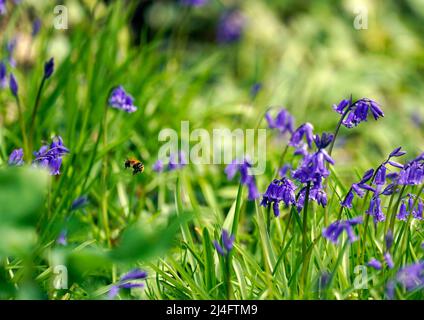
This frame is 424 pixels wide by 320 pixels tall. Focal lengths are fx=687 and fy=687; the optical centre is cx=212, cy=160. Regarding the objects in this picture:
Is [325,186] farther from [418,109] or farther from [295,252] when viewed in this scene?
[418,109]

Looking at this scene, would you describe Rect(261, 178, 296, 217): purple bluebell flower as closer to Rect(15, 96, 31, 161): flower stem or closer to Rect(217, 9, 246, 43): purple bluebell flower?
Rect(15, 96, 31, 161): flower stem

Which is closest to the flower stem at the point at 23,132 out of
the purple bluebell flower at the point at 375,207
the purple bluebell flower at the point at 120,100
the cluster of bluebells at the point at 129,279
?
the purple bluebell flower at the point at 120,100

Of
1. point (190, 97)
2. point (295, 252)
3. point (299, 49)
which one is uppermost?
point (299, 49)

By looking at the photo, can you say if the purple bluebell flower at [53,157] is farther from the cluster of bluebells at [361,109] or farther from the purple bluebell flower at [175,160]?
the cluster of bluebells at [361,109]

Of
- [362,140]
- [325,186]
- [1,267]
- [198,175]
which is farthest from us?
[362,140]

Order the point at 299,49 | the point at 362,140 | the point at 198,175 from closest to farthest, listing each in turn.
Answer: the point at 198,175
the point at 362,140
the point at 299,49

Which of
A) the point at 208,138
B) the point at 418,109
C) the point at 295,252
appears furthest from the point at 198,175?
the point at 418,109

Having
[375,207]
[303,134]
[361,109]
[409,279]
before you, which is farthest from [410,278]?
[303,134]
